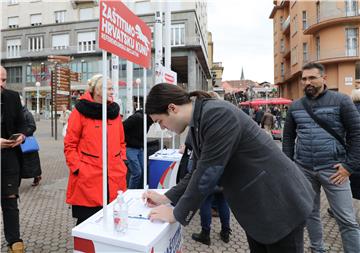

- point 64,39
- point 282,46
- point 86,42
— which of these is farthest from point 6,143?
point 282,46

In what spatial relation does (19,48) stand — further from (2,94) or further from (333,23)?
(2,94)

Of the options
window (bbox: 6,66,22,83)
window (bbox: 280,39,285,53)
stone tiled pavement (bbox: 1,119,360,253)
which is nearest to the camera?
stone tiled pavement (bbox: 1,119,360,253)

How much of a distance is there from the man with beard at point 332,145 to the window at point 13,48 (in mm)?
49978

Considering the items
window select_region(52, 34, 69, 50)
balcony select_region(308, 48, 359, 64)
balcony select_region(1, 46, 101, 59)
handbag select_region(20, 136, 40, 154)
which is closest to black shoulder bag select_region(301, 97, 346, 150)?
handbag select_region(20, 136, 40, 154)

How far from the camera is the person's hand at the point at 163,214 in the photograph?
2.02 meters

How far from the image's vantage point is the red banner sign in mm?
2186

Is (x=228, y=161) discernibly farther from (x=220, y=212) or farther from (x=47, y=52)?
(x=47, y=52)

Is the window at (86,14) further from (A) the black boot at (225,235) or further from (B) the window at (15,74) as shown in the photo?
(A) the black boot at (225,235)

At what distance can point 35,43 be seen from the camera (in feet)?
150

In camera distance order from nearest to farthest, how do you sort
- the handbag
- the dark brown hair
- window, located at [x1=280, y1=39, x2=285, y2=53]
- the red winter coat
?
the dark brown hair < the red winter coat < the handbag < window, located at [x1=280, y1=39, x2=285, y2=53]

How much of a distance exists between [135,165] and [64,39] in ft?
138

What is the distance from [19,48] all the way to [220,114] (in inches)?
2008

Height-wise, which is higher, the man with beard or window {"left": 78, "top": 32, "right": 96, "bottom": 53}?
window {"left": 78, "top": 32, "right": 96, "bottom": 53}

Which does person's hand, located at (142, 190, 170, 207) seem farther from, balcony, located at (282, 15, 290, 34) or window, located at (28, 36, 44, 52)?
balcony, located at (282, 15, 290, 34)
